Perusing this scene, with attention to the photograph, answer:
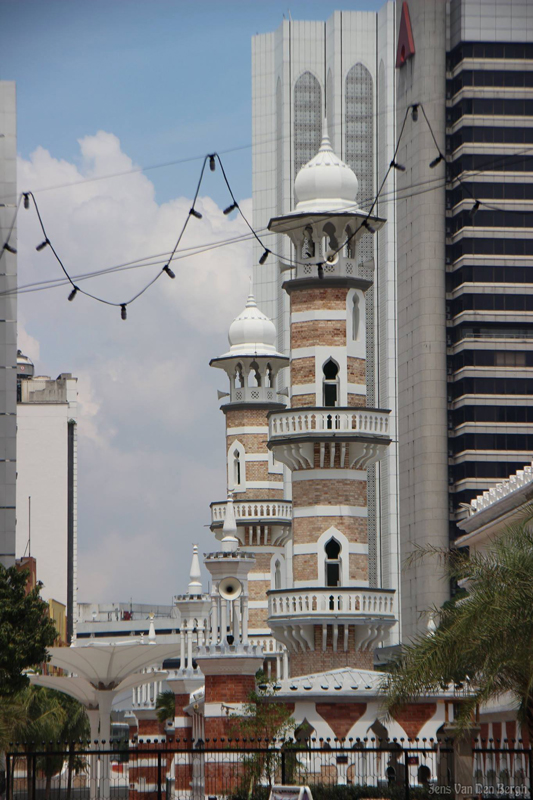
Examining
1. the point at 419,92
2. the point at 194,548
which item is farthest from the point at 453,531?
the point at 194,548

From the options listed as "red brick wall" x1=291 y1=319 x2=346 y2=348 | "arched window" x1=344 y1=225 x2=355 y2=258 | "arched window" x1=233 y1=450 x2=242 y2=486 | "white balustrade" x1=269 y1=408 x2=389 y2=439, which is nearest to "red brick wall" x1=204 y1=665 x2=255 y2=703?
"white balustrade" x1=269 y1=408 x2=389 y2=439

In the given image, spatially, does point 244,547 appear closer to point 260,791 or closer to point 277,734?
point 277,734

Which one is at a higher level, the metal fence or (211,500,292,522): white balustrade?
(211,500,292,522): white balustrade

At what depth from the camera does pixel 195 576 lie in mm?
51594

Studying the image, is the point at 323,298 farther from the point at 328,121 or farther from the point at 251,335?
the point at 328,121

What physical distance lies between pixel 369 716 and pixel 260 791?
268 inches

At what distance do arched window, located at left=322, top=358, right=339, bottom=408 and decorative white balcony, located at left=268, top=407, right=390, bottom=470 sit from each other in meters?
1.24

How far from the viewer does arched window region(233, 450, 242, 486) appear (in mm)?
61406

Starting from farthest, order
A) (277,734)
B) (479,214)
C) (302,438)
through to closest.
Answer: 1. (479,214)
2. (302,438)
3. (277,734)

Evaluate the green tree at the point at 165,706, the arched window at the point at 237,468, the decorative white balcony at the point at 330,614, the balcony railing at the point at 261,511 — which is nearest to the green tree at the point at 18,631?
the decorative white balcony at the point at 330,614

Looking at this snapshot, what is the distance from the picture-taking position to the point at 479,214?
4033 inches

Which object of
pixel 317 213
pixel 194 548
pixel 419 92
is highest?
pixel 419 92

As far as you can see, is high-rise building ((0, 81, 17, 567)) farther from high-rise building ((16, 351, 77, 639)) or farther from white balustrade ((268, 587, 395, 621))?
white balustrade ((268, 587, 395, 621))

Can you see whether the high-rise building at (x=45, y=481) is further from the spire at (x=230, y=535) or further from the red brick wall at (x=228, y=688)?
the red brick wall at (x=228, y=688)
